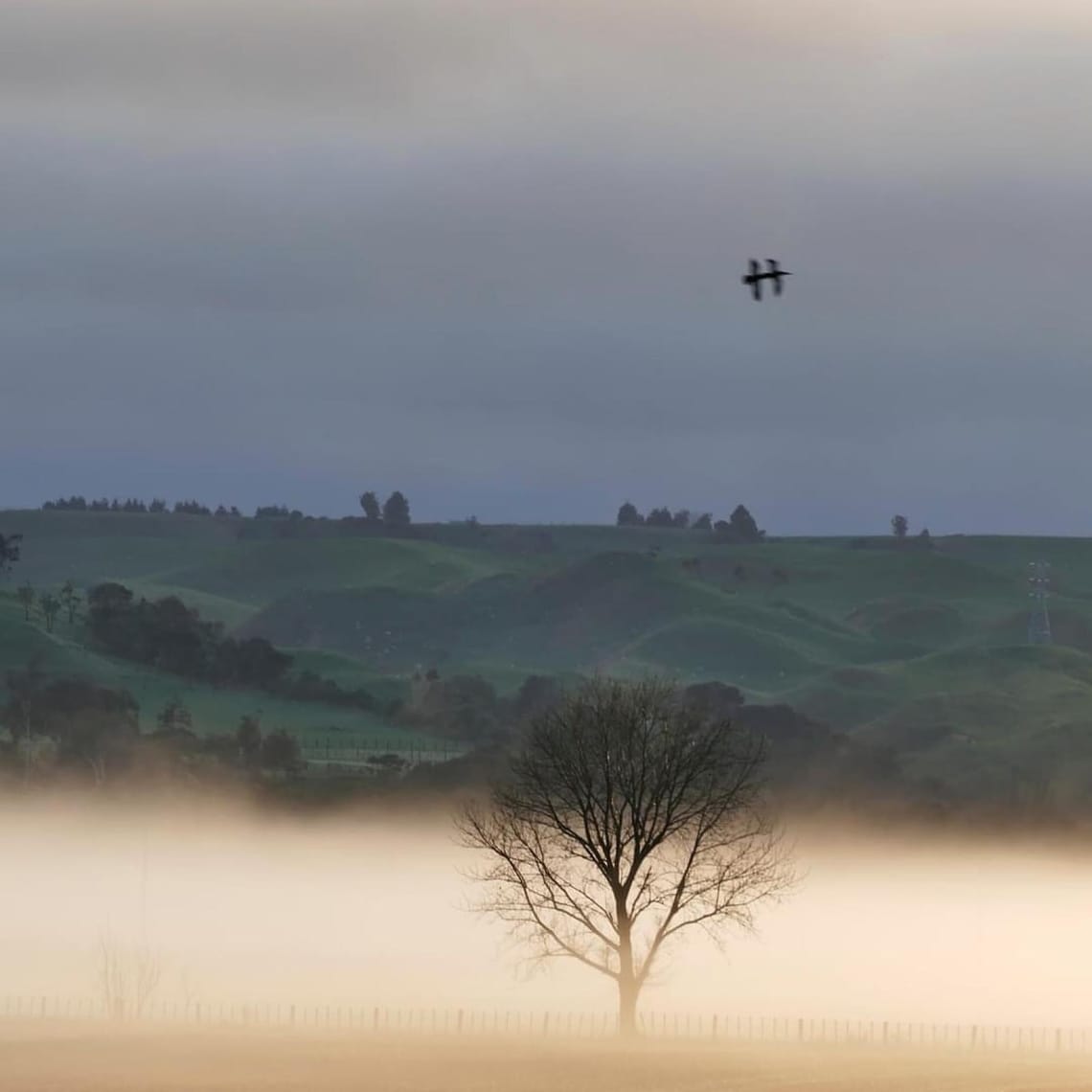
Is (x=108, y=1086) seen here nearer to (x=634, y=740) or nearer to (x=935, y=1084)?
(x=935, y=1084)

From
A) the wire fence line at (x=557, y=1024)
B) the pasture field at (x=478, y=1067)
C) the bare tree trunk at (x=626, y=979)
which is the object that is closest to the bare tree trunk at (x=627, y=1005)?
the bare tree trunk at (x=626, y=979)

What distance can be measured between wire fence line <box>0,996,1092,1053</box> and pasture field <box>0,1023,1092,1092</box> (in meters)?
8.99

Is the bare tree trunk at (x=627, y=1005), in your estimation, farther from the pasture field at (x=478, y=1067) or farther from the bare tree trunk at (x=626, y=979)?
the pasture field at (x=478, y=1067)

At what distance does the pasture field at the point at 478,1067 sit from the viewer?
369ft

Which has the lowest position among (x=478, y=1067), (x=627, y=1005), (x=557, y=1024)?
(x=478, y=1067)

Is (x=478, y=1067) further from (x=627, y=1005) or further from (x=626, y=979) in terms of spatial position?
(x=627, y=1005)

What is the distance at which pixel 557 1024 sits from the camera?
154 metres

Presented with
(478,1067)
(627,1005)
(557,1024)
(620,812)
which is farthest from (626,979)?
(478,1067)

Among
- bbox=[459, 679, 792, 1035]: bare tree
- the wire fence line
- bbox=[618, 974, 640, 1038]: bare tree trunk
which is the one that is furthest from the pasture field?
the wire fence line

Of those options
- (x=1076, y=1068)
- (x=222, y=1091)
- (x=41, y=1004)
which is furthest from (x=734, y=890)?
(x=41, y=1004)

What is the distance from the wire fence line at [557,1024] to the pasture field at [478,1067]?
899cm

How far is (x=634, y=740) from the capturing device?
146 metres

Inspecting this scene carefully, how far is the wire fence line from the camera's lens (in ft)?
478

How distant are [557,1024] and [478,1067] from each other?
3295 cm
